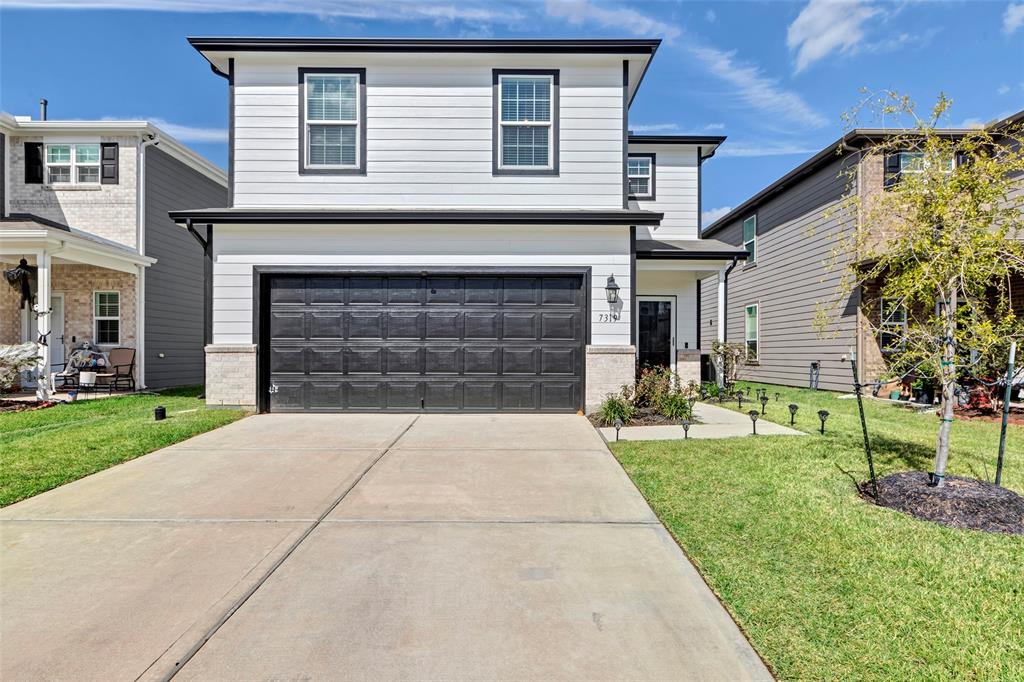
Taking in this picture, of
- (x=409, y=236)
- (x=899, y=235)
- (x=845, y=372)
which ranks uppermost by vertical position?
(x=409, y=236)

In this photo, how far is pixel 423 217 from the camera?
8.48m

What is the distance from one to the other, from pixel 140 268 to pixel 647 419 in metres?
12.7

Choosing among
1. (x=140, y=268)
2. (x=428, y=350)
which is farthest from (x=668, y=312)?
(x=140, y=268)

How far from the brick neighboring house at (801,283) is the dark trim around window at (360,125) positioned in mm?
8975

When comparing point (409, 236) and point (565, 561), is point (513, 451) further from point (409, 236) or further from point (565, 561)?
point (409, 236)

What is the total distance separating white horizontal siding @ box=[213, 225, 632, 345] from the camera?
8.72 m

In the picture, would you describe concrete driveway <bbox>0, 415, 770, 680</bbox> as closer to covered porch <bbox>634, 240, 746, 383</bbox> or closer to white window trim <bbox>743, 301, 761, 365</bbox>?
covered porch <bbox>634, 240, 746, 383</bbox>

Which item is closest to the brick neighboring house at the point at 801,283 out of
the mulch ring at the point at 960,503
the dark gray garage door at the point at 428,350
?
the dark gray garage door at the point at 428,350

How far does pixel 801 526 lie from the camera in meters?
3.72

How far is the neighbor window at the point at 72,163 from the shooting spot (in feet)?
41.0

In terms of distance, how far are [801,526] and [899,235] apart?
112 inches

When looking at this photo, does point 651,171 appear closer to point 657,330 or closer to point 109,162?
point 657,330

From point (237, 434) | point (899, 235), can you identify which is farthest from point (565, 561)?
point (237, 434)

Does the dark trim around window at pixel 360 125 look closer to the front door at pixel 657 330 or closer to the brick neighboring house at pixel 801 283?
the front door at pixel 657 330
